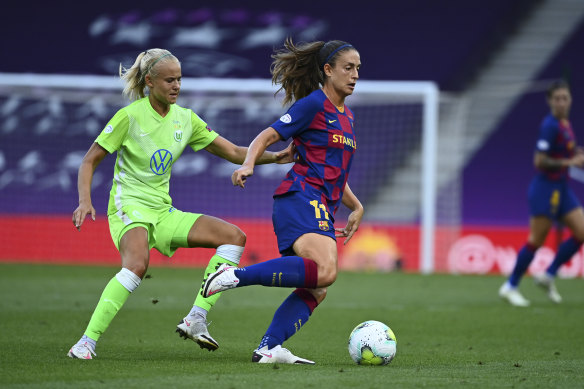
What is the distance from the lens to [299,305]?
18.1 ft

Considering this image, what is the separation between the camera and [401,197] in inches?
773

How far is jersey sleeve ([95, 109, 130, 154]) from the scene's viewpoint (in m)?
5.76

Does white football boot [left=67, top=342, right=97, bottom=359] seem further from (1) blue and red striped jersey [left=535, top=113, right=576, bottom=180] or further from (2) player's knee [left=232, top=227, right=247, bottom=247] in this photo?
(1) blue and red striped jersey [left=535, top=113, right=576, bottom=180]

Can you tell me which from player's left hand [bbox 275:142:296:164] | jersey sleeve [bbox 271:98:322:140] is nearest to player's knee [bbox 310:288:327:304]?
player's left hand [bbox 275:142:296:164]

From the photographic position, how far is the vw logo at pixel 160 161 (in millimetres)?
5953

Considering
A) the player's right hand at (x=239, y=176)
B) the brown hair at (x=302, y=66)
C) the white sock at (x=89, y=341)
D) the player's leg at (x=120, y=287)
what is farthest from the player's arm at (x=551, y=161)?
the white sock at (x=89, y=341)

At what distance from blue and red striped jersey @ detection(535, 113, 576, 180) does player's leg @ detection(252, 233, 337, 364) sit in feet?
19.0

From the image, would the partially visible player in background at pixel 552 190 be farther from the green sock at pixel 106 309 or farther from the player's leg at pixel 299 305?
the green sock at pixel 106 309

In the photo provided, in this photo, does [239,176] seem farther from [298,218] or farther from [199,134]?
[199,134]

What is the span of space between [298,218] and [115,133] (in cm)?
133

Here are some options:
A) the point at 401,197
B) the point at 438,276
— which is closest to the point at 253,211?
the point at 401,197

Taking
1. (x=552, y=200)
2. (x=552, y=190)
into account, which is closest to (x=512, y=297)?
(x=552, y=200)

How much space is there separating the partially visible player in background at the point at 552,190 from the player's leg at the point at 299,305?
5585 millimetres

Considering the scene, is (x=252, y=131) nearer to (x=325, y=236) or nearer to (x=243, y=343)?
(x=243, y=343)
